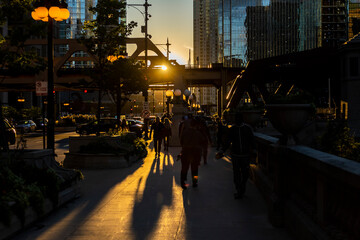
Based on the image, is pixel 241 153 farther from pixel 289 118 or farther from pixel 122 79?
pixel 122 79

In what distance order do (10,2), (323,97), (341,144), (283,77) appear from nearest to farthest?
1. (341,144)
2. (10,2)
3. (283,77)
4. (323,97)

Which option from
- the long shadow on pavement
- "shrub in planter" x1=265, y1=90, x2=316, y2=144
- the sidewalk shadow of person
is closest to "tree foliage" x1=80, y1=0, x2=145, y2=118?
the sidewalk shadow of person

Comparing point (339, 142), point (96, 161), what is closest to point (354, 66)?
point (96, 161)

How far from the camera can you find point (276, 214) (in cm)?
594

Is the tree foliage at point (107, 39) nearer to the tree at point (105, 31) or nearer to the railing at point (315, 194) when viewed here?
the tree at point (105, 31)

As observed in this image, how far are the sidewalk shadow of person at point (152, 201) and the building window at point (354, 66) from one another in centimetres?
4357

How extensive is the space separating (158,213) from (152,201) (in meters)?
1.02

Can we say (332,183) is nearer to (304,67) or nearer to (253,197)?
(253,197)

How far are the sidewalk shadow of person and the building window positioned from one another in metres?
43.6

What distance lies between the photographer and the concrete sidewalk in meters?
5.62

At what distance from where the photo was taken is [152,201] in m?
7.89

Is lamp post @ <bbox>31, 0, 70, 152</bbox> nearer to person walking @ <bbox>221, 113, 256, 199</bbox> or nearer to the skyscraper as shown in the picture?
person walking @ <bbox>221, 113, 256, 199</bbox>

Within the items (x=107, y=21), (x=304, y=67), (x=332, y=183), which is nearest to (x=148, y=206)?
(x=332, y=183)

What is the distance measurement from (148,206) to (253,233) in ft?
8.20
